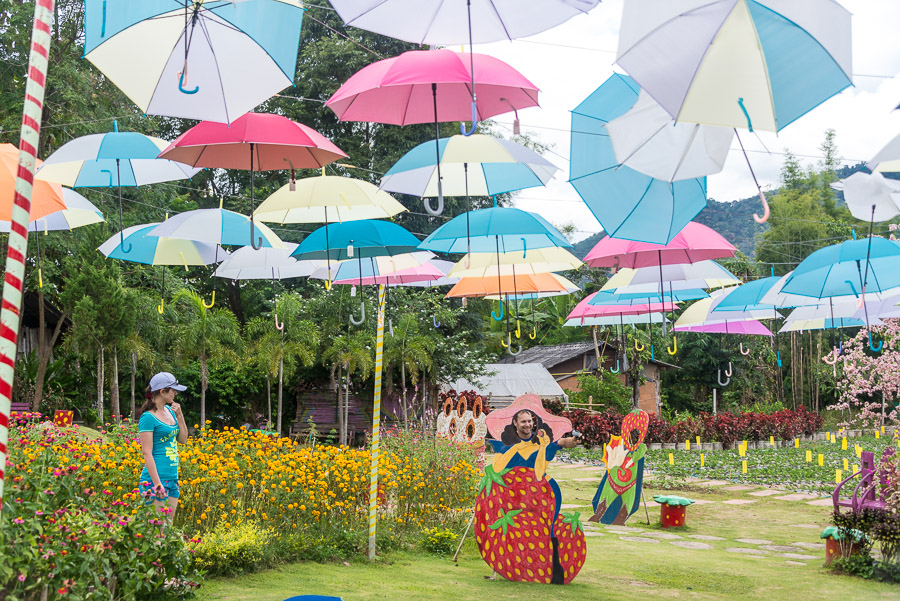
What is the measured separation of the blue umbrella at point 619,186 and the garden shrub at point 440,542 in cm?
362

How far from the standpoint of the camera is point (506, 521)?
6.59m

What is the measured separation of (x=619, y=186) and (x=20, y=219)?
3407 mm

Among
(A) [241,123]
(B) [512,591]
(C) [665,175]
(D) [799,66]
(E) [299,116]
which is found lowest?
(B) [512,591]

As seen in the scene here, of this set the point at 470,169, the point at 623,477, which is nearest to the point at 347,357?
the point at 623,477

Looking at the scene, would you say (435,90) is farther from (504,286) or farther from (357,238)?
(504,286)

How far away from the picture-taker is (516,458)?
6711mm

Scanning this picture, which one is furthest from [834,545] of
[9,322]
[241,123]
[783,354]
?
[783,354]

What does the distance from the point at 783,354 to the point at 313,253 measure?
27.4 meters

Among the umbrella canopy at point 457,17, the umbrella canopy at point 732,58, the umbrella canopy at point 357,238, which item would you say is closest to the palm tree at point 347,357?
the umbrella canopy at point 357,238

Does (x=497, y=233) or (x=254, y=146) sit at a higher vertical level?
(x=254, y=146)

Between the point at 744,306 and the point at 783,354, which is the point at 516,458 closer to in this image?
the point at 744,306

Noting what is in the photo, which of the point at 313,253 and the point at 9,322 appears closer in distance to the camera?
the point at 9,322

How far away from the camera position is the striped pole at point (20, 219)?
2.78 m

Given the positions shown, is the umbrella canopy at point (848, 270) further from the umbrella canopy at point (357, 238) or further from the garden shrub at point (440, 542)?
the garden shrub at point (440, 542)
